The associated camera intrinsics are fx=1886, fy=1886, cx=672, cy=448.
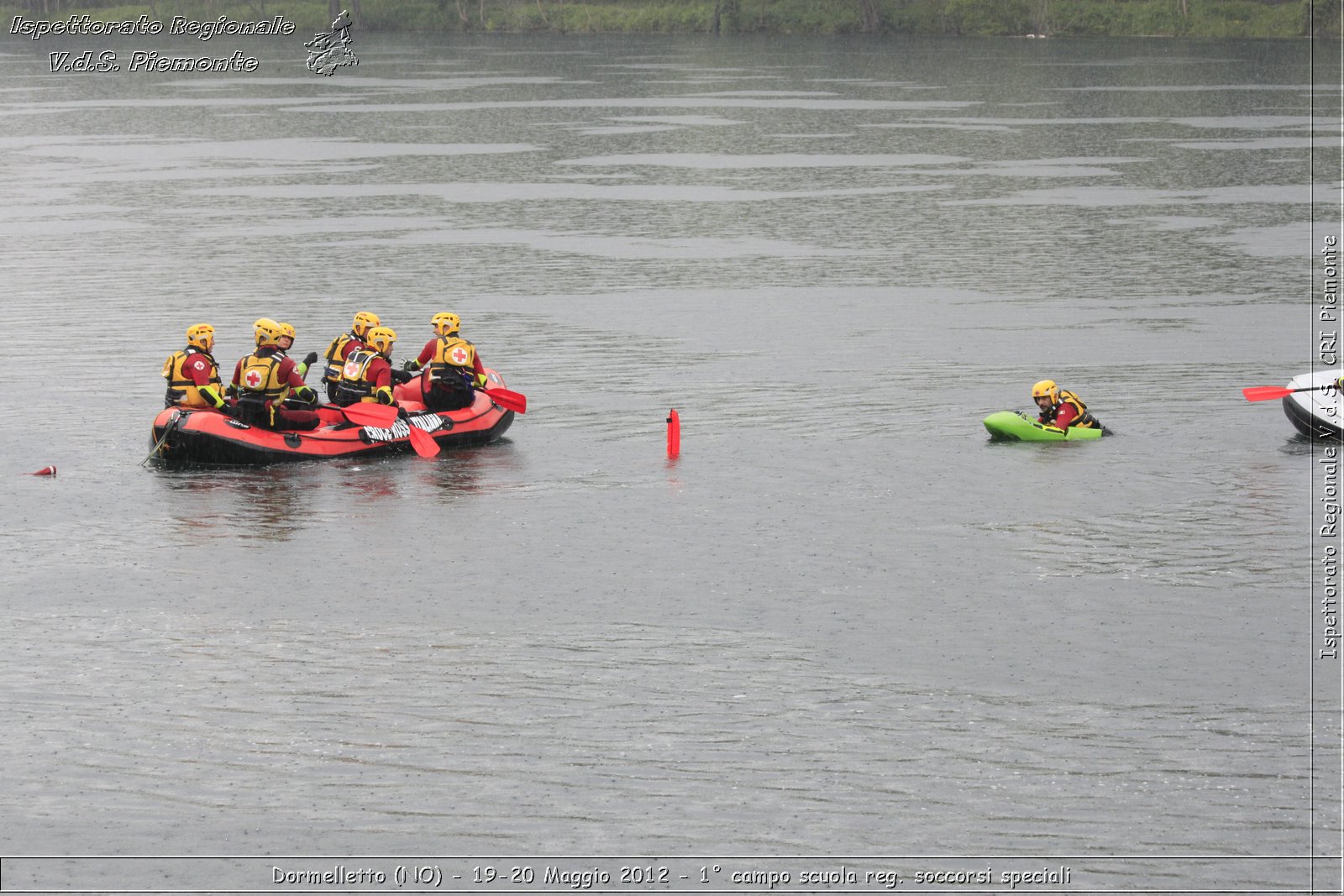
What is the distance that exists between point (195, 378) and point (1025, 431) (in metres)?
11.6

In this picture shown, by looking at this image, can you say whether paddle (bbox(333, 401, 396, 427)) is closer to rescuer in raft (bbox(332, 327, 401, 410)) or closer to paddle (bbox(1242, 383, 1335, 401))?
rescuer in raft (bbox(332, 327, 401, 410))

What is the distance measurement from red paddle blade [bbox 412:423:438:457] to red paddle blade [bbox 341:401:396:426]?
37 cm

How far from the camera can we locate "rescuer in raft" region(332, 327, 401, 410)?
87.2 ft

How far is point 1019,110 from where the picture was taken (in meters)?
78.4

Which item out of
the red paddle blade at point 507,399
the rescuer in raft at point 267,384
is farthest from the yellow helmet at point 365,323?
the red paddle blade at point 507,399

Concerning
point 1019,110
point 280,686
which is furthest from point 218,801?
point 1019,110

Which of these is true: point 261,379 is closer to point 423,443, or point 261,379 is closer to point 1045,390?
point 423,443

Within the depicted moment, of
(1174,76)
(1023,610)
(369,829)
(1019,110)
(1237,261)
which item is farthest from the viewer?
(1174,76)

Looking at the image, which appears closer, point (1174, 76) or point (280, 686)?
point (280, 686)

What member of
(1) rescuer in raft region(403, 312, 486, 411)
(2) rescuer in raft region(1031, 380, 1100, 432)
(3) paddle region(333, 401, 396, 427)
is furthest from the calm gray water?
(1) rescuer in raft region(403, 312, 486, 411)

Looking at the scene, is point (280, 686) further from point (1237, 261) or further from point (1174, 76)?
point (1174, 76)

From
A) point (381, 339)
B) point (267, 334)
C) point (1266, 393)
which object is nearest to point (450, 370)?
point (381, 339)

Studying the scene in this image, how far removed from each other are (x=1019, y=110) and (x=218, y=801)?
68106 millimetres

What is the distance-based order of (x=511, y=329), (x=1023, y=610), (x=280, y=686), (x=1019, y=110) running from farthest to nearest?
1. (x=1019, y=110)
2. (x=511, y=329)
3. (x=1023, y=610)
4. (x=280, y=686)
